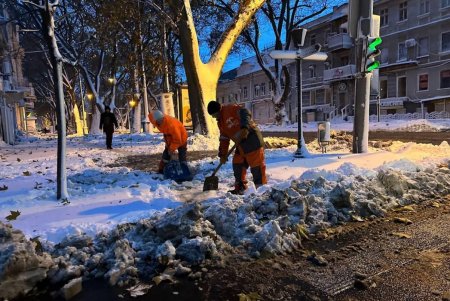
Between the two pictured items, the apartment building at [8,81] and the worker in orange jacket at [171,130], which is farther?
the apartment building at [8,81]

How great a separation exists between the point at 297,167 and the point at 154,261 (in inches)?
178

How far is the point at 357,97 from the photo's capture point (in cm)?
899

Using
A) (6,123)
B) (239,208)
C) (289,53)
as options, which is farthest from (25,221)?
(6,123)

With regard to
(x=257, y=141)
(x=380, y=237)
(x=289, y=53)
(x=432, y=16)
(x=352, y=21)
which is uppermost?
(x=432, y=16)

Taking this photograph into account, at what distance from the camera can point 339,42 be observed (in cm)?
3653

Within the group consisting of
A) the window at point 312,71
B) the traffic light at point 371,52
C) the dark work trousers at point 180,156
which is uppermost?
the window at point 312,71

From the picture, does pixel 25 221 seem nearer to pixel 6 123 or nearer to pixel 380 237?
pixel 380 237

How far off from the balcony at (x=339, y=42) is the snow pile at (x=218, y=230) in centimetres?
3375

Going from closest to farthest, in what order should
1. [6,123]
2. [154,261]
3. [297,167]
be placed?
[154,261] → [297,167] → [6,123]

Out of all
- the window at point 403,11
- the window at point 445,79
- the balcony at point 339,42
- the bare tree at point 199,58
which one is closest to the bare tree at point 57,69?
the bare tree at point 199,58

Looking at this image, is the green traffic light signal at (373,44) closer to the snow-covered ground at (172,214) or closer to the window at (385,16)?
the snow-covered ground at (172,214)

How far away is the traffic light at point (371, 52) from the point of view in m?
8.45

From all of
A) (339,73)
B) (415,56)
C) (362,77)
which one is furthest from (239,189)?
(339,73)

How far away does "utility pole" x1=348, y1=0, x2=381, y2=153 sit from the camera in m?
8.59
